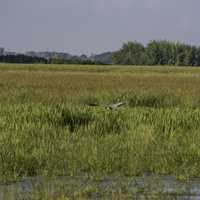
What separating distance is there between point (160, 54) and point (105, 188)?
11472cm

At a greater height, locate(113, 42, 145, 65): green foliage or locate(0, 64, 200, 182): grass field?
locate(0, 64, 200, 182): grass field

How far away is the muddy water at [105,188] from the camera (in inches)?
328

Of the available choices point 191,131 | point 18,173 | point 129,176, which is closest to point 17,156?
point 18,173

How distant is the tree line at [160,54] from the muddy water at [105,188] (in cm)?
11041

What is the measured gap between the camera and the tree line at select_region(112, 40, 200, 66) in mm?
119812

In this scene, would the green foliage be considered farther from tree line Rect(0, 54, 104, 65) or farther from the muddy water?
the muddy water

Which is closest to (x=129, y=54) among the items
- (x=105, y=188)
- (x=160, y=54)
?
(x=160, y=54)

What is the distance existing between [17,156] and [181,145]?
3501 millimetres

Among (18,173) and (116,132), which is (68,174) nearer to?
(18,173)

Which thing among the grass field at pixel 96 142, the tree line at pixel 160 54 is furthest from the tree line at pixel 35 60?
the grass field at pixel 96 142

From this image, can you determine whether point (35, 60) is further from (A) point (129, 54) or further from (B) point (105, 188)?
(B) point (105, 188)

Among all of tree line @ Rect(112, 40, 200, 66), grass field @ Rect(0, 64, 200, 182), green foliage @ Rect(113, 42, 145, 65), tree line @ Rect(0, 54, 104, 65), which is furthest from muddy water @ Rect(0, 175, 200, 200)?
green foliage @ Rect(113, 42, 145, 65)

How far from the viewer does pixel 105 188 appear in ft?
29.1

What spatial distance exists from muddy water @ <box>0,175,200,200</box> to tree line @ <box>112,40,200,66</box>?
110409 millimetres
